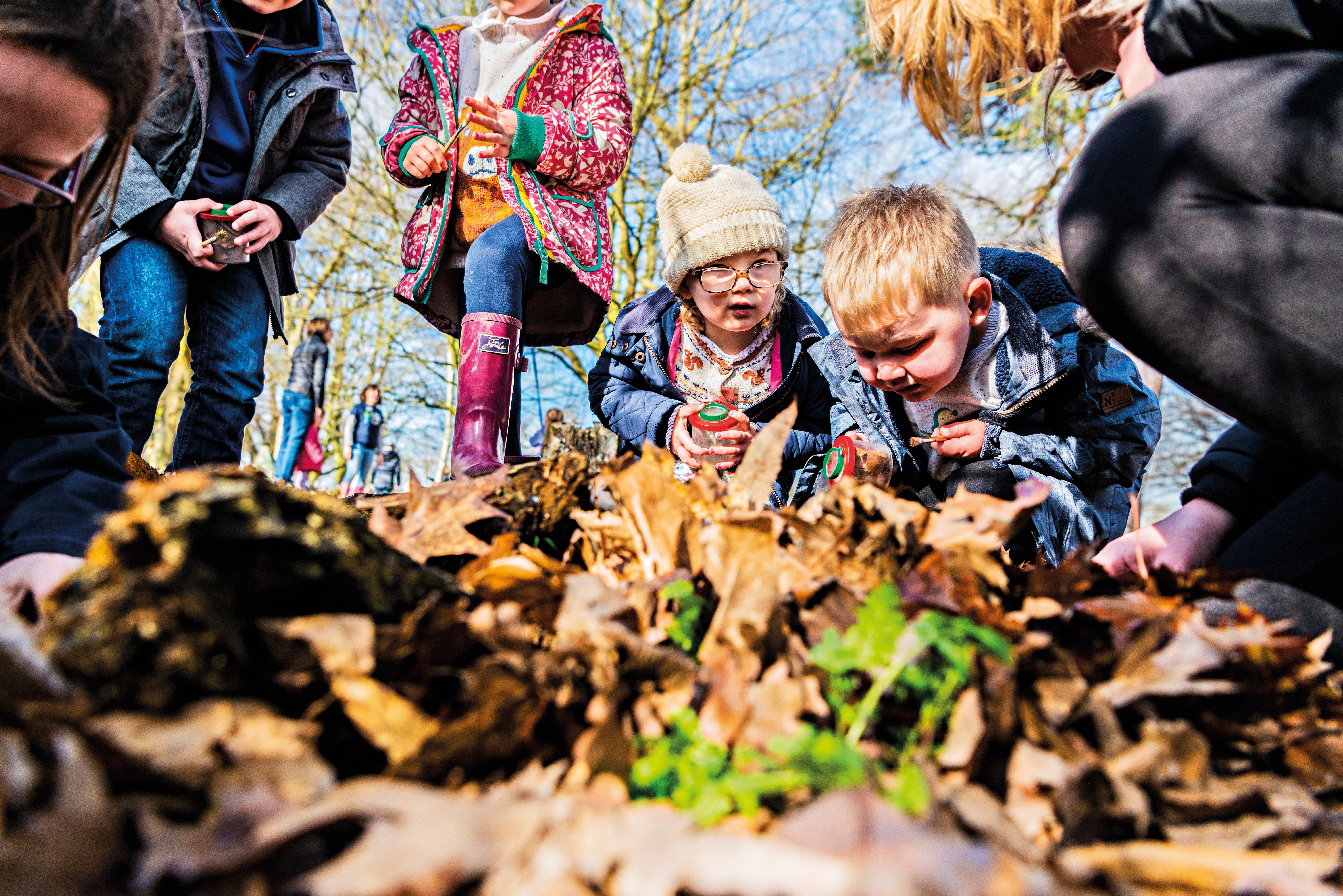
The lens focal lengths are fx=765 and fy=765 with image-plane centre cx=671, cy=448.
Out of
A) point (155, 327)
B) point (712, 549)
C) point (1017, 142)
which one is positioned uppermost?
point (1017, 142)

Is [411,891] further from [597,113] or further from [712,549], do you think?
[597,113]

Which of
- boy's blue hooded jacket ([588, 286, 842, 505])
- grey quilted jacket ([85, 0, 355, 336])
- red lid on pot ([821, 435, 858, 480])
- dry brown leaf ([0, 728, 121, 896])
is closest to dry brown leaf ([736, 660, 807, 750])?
dry brown leaf ([0, 728, 121, 896])

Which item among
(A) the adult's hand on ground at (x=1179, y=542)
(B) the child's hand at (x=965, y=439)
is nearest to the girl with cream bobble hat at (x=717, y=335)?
(B) the child's hand at (x=965, y=439)

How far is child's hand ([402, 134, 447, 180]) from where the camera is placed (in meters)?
2.98

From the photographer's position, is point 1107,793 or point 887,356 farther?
point 887,356

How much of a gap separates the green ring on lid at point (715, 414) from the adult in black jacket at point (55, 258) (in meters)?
2.10

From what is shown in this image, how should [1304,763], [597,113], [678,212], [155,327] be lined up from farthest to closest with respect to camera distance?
[678,212] → [597,113] → [155,327] → [1304,763]

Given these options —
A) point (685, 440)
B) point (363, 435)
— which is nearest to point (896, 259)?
point (685, 440)

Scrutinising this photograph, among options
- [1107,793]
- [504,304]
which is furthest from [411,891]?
[504,304]

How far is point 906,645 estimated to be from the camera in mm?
667

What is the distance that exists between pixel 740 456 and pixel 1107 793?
8.54ft

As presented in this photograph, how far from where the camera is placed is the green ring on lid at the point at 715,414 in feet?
10.2

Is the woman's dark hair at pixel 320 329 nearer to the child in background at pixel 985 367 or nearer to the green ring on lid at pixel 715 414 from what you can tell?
the green ring on lid at pixel 715 414

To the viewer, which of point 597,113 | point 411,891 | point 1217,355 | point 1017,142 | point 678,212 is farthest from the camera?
point 1017,142
